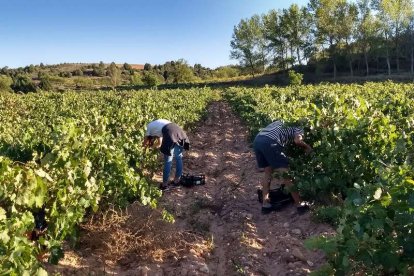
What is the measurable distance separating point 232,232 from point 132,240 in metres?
1.28

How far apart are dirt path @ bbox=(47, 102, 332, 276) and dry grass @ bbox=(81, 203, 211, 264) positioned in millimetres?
58

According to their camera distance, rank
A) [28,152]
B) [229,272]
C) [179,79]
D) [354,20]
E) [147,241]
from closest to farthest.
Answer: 1. [229,272]
2. [147,241]
3. [28,152]
4. [354,20]
5. [179,79]

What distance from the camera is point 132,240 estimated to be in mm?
4754

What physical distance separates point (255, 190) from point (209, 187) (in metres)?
0.86

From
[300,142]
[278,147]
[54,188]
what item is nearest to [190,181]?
[278,147]

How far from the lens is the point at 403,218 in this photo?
2459mm

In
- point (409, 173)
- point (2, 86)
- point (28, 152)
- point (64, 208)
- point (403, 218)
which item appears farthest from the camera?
point (2, 86)

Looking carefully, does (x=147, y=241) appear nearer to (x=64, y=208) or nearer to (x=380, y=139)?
(x=64, y=208)

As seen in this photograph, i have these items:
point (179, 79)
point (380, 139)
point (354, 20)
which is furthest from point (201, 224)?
point (179, 79)

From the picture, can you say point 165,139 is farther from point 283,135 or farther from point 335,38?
point 335,38

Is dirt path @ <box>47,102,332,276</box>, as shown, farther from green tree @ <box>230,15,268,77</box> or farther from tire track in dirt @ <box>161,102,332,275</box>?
green tree @ <box>230,15,268,77</box>

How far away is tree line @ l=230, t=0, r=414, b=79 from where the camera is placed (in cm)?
4484

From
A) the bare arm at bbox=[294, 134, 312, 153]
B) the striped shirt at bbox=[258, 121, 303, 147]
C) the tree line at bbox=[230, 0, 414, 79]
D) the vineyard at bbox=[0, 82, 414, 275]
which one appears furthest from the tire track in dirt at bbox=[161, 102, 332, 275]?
the tree line at bbox=[230, 0, 414, 79]

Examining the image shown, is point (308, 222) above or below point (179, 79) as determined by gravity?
below
